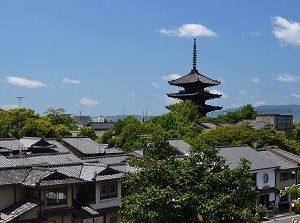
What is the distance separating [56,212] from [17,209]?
243cm

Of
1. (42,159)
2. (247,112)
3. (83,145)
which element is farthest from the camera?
(247,112)

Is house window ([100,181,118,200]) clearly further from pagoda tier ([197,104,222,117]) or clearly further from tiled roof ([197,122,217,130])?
pagoda tier ([197,104,222,117])

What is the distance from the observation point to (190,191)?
17.4 m

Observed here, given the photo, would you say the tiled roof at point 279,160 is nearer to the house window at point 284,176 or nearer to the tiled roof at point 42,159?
the house window at point 284,176

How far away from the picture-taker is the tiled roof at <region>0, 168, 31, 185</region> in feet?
87.5

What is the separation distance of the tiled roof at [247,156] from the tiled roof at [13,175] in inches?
867

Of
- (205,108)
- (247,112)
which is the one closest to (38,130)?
(205,108)

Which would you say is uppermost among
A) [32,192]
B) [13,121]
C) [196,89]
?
[196,89]

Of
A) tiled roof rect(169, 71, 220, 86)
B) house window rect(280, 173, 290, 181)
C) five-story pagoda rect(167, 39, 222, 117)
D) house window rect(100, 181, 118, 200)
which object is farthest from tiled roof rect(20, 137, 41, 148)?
tiled roof rect(169, 71, 220, 86)

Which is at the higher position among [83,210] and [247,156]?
[247,156]

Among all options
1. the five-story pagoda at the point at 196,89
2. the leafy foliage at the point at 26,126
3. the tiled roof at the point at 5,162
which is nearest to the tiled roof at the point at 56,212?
the tiled roof at the point at 5,162

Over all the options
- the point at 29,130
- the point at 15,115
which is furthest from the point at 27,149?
the point at 15,115

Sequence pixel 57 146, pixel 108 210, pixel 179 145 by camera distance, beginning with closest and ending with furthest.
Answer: pixel 108 210 → pixel 179 145 → pixel 57 146

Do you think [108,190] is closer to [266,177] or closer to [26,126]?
[266,177]
